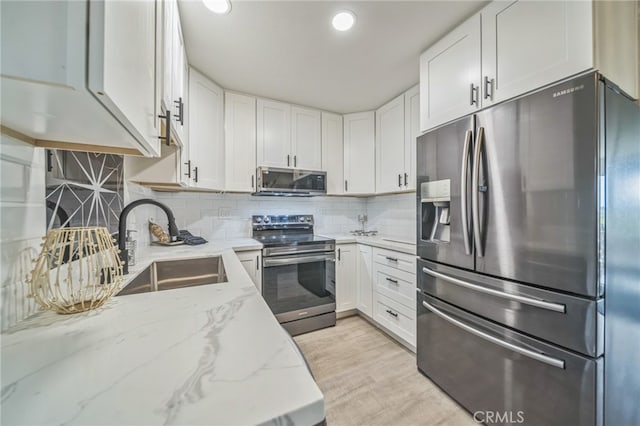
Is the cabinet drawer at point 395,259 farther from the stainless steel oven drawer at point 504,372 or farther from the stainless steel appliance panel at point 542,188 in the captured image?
the stainless steel appliance panel at point 542,188

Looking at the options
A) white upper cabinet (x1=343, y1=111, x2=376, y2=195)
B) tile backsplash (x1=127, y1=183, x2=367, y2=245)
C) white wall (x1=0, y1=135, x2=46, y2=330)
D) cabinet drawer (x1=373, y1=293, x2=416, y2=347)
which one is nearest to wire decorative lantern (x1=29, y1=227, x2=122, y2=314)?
white wall (x1=0, y1=135, x2=46, y2=330)

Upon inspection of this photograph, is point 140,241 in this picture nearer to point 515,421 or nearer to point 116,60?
point 116,60

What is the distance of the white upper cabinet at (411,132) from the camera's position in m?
2.15

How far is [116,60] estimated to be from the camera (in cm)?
43

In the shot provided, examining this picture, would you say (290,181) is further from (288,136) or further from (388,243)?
(388,243)

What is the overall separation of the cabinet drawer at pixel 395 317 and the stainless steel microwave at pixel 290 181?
1294 mm

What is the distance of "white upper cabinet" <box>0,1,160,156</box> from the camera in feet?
1.11

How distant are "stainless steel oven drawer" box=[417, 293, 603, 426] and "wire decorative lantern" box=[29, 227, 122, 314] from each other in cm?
167

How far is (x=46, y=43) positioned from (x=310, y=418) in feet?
2.19

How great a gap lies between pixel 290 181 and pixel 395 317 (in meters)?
1.65

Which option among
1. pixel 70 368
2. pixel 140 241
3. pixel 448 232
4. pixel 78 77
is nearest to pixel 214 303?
pixel 70 368

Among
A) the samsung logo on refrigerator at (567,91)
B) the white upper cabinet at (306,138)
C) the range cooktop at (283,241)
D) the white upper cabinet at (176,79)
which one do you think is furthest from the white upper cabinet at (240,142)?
the samsung logo on refrigerator at (567,91)

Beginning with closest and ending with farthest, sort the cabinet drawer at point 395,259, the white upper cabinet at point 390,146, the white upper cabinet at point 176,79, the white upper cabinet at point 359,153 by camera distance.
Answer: the white upper cabinet at point 176,79, the cabinet drawer at point 395,259, the white upper cabinet at point 390,146, the white upper cabinet at point 359,153

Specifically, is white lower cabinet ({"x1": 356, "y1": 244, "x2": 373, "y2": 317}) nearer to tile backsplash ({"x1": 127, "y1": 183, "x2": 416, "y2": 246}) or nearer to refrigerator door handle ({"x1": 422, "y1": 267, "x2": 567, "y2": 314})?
tile backsplash ({"x1": 127, "y1": 183, "x2": 416, "y2": 246})
